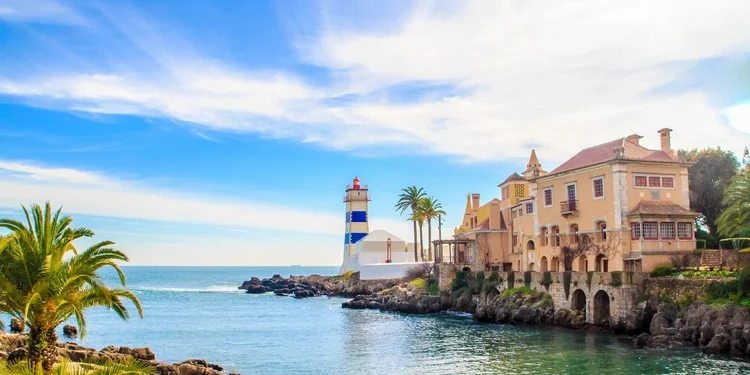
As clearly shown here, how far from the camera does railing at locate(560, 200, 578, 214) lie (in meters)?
47.4

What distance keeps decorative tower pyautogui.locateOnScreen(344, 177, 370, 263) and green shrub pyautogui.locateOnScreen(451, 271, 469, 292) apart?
31193 mm

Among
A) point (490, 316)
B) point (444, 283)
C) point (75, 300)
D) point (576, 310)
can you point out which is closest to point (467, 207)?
point (444, 283)

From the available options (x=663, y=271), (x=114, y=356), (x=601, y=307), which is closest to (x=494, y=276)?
(x=601, y=307)

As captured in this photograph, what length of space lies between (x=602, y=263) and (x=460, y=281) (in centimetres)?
A: 1712

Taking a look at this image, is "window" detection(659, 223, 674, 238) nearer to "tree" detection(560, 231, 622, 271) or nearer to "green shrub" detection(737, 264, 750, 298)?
"tree" detection(560, 231, 622, 271)

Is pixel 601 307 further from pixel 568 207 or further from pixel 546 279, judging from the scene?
pixel 568 207

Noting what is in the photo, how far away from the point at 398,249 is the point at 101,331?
47.3m

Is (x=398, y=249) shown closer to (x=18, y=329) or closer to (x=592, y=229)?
(x=592, y=229)

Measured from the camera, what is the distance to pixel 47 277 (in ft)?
50.9

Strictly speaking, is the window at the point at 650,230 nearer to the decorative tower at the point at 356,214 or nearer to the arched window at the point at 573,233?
the arched window at the point at 573,233

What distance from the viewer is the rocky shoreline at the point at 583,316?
3195cm

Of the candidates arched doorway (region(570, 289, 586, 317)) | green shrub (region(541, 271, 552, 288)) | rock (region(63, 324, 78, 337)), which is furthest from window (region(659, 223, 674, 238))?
rock (region(63, 324, 78, 337))

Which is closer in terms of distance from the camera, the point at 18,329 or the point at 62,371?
the point at 62,371

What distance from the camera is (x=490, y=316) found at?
4916 centimetres
